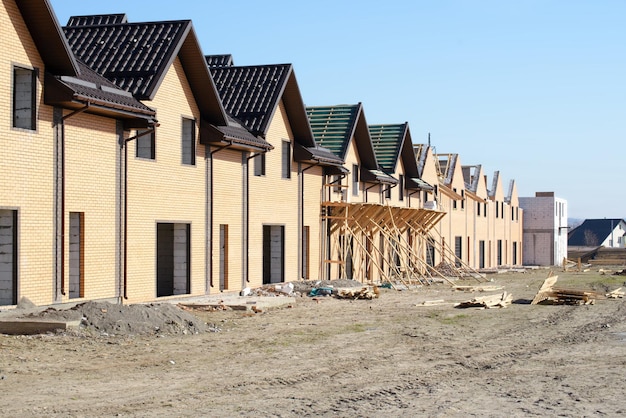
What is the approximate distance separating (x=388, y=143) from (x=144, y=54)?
21072 millimetres

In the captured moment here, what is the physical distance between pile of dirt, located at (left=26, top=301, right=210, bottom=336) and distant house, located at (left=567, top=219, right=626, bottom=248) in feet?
347

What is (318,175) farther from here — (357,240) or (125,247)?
(125,247)

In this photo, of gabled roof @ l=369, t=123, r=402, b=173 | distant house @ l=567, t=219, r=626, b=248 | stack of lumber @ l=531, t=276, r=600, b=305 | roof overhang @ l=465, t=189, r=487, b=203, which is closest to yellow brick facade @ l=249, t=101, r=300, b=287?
stack of lumber @ l=531, t=276, r=600, b=305

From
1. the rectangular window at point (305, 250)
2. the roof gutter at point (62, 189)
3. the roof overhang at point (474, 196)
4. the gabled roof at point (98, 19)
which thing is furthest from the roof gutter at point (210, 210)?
the roof overhang at point (474, 196)

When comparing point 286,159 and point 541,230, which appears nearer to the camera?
point 286,159

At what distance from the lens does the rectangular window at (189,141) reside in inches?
923

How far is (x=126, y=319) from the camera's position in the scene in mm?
16500

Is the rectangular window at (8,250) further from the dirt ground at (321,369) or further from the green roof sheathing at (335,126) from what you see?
the green roof sheathing at (335,126)

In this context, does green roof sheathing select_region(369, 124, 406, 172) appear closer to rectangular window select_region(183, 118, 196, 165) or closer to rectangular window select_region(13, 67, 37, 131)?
rectangular window select_region(183, 118, 196, 165)

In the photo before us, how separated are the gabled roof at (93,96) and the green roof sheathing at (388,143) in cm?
2139

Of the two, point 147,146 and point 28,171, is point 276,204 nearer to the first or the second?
point 147,146

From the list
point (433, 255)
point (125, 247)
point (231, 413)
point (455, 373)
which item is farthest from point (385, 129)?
point (231, 413)

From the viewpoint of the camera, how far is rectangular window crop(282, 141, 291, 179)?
29.3m

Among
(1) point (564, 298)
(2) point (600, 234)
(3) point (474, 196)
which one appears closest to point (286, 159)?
(1) point (564, 298)
